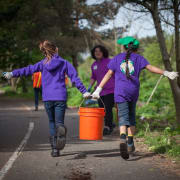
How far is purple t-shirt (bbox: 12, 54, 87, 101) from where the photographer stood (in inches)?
246

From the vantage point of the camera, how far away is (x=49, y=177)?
4996 millimetres

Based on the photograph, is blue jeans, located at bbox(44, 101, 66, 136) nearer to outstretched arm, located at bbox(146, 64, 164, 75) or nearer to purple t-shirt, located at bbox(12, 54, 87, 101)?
purple t-shirt, located at bbox(12, 54, 87, 101)

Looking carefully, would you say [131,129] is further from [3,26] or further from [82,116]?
[3,26]

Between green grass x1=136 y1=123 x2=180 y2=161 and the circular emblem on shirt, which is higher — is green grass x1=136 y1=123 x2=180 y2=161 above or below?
below

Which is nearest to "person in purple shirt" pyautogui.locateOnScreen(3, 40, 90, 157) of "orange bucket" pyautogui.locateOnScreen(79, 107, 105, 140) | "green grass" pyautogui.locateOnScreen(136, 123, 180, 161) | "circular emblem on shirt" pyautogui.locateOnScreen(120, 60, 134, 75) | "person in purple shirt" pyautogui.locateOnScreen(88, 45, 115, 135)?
"orange bucket" pyautogui.locateOnScreen(79, 107, 105, 140)

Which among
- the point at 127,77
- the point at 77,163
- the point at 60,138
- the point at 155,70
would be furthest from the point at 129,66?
the point at 77,163

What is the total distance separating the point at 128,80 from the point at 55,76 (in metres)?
1.22

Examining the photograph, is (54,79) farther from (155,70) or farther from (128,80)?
(155,70)

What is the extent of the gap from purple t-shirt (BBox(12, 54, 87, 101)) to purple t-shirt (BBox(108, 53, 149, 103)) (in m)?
0.65

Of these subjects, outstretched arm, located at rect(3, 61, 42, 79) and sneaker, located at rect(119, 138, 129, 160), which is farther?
outstretched arm, located at rect(3, 61, 42, 79)

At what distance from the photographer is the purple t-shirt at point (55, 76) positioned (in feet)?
20.5

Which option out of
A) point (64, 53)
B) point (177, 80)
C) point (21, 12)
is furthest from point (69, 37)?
point (177, 80)

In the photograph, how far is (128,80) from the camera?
6.02 metres

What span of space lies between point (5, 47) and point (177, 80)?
2464 cm
